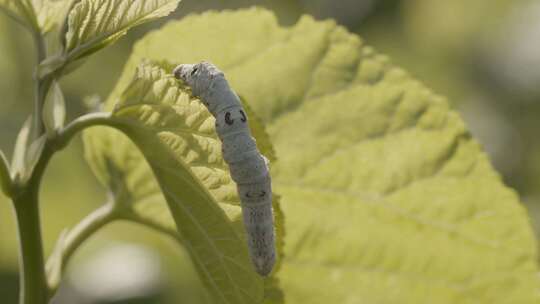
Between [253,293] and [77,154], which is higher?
[253,293]

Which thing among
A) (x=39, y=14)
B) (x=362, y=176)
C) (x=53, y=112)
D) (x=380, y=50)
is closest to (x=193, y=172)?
(x=53, y=112)

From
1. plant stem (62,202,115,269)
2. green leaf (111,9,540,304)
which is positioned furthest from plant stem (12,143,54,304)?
green leaf (111,9,540,304)

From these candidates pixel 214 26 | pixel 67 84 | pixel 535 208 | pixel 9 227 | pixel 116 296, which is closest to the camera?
pixel 214 26

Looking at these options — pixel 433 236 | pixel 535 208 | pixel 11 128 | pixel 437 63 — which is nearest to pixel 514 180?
pixel 535 208

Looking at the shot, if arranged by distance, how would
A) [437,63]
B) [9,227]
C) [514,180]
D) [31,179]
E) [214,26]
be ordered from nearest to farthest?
1. [31,179]
2. [214,26]
3. [9,227]
4. [514,180]
5. [437,63]

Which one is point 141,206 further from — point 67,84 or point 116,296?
point 67,84

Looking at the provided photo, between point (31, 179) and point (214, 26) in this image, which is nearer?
point (31, 179)

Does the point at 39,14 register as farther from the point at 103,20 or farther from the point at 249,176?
the point at 249,176

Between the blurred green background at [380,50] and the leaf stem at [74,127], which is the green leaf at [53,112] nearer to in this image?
the leaf stem at [74,127]
